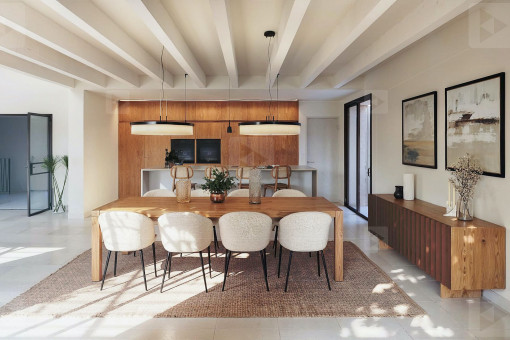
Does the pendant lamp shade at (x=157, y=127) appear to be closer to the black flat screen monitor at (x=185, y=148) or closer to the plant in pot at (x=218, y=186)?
the plant in pot at (x=218, y=186)

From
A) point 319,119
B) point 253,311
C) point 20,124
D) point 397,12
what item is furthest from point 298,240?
point 20,124

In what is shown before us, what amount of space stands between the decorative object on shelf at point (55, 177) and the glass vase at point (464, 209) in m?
7.43

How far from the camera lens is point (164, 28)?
363cm

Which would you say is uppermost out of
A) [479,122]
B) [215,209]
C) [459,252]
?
[479,122]

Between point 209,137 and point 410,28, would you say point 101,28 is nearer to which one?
point 410,28

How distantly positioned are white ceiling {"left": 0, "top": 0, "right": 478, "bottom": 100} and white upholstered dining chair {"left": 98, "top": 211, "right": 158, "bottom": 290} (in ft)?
6.07

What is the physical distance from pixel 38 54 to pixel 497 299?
5.84 meters

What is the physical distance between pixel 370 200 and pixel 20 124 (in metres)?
11.2

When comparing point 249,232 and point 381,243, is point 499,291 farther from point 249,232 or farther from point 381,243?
point 249,232

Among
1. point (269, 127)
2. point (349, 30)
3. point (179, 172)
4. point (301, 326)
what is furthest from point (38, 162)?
point (301, 326)

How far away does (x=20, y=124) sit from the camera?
11289 millimetres

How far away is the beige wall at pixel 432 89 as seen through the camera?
3139mm

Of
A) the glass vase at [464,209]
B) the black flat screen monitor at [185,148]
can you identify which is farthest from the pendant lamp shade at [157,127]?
the black flat screen monitor at [185,148]

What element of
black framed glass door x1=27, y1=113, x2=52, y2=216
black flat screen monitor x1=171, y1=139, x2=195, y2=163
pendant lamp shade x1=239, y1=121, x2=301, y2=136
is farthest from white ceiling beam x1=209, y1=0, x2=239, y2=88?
black framed glass door x1=27, y1=113, x2=52, y2=216
